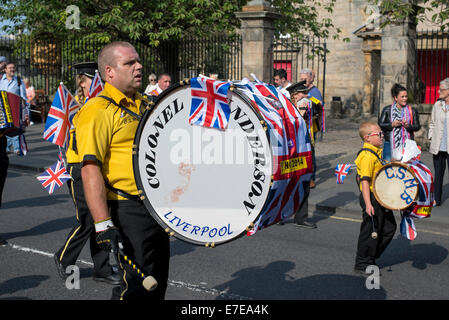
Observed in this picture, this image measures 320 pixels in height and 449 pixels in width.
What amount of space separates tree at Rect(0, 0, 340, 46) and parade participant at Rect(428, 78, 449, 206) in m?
8.66

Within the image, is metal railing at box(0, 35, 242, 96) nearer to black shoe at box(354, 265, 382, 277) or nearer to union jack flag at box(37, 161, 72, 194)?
union jack flag at box(37, 161, 72, 194)

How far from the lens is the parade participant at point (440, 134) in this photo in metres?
8.65

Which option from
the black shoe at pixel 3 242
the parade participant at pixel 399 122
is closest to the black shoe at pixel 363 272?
the parade participant at pixel 399 122

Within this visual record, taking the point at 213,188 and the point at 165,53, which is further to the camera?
the point at 165,53

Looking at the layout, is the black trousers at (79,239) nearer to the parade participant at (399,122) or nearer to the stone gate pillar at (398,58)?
the parade participant at (399,122)

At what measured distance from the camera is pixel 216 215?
310 centimetres

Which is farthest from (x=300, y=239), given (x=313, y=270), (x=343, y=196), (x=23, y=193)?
(x=23, y=193)

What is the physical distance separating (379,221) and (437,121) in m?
3.84

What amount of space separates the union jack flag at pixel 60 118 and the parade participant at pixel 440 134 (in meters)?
5.36

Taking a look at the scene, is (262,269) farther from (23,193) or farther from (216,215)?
(23,193)

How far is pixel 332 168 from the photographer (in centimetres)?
1195

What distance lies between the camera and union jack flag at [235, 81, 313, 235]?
2.90m

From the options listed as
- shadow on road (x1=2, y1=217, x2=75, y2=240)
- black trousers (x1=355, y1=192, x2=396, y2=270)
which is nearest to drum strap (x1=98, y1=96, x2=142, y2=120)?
black trousers (x1=355, y1=192, x2=396, y2=270)

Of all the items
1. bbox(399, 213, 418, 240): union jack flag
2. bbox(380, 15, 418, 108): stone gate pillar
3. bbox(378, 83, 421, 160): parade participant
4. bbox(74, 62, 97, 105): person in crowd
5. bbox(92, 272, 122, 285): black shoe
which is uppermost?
bbox(380, 15, 418, 108): stone gate pillar
